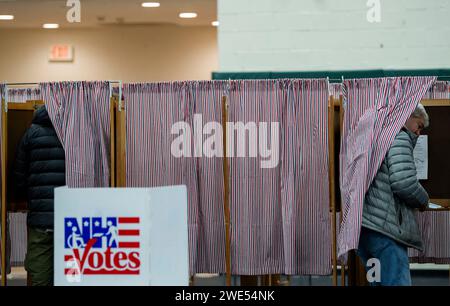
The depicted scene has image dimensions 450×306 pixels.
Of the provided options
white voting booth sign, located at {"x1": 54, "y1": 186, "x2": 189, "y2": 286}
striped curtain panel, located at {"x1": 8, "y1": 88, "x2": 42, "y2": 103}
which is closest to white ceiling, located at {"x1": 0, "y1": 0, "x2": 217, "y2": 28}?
striped curtain panel, located at {"x1": 8, "y1": 88, "x2": 42, "y2": 103}

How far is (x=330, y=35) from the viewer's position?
852 centimetres

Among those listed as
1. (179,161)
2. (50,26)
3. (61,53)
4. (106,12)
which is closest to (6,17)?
(50,26)

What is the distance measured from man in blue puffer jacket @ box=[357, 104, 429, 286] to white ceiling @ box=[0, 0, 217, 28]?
13.7 feet

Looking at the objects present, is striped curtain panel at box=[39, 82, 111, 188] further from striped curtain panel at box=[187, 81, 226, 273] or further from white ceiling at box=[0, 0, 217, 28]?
white ceiling at box=[0, 0, 217, 28]

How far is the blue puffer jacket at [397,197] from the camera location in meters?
4.88

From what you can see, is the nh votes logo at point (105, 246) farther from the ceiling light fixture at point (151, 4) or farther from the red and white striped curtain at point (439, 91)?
the ceiling light fixture at point (151, 4)

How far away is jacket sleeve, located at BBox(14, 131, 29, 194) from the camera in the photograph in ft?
18.9

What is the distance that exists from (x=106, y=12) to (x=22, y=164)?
142 inches

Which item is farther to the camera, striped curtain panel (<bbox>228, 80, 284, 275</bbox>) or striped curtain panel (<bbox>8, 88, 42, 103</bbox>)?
striped curtain panel (<bbox>8, 88, 42, 103</bbox>)

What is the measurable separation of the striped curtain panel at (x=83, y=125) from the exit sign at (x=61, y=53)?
379 centimetres

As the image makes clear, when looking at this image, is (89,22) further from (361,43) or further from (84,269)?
(84,269)

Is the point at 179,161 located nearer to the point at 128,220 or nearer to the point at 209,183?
the point at 209,183

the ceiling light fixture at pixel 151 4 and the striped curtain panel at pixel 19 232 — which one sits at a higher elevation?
the ceiling light fixture at pixel 151 4

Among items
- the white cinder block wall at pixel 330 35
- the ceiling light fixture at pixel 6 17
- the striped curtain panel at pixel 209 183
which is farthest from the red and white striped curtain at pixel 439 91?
the ceiling light fixture at pixel 6 17
